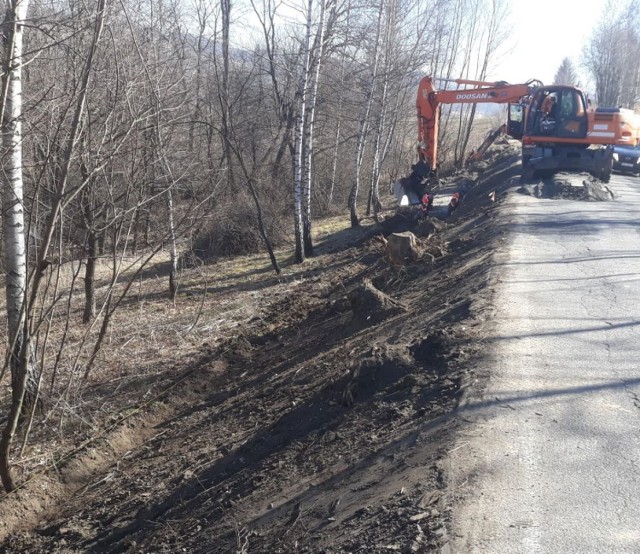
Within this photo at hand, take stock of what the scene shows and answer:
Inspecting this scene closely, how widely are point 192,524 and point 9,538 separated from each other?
6.79 feet

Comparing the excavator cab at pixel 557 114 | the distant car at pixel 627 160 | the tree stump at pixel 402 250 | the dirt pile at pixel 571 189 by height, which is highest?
the excavator cab at pixel 557 114

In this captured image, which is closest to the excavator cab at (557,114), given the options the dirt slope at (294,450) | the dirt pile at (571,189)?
the dirt pile at (571,189)

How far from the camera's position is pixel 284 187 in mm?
24734

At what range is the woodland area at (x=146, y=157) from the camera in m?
6.14

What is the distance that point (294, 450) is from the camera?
19.0ft

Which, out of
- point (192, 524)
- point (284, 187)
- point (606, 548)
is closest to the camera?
point (606, 548)

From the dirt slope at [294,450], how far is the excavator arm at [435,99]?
8.75m

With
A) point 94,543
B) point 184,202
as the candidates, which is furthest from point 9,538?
point 184,202

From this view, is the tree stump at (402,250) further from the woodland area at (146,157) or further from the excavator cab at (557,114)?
the excavator cab at (557,114)

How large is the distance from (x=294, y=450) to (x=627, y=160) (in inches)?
834

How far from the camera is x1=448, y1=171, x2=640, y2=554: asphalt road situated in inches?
157

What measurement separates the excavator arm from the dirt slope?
875cm

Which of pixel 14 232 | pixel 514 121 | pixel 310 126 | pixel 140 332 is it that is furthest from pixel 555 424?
pixel 514 121

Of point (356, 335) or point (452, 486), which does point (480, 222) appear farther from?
point (452, 486)
